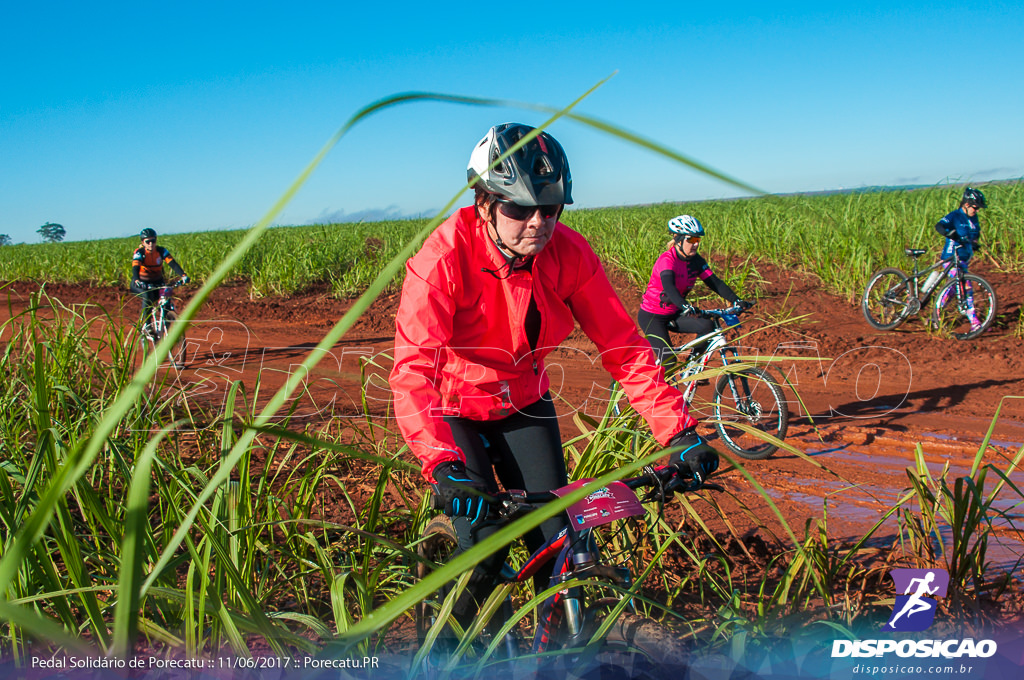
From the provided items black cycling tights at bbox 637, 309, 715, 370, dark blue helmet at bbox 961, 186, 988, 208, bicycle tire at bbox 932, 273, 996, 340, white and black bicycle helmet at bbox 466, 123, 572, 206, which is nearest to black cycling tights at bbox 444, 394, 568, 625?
white and black bicycle helmet at bbox 466, 123, 572, 206

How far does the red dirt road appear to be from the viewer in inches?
178

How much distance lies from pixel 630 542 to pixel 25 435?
121 inches

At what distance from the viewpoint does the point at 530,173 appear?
1942 mm

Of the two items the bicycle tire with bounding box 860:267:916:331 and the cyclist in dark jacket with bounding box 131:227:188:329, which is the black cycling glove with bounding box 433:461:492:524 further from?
the bicycle tire with bounding box 860:267:916:331

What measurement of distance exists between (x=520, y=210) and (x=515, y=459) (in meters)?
0.91

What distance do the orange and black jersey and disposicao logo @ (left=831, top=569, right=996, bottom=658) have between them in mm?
8605

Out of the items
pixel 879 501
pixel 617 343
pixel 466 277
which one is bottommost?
pixel 879 501

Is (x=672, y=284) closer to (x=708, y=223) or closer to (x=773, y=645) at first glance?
(x=773, y=645)

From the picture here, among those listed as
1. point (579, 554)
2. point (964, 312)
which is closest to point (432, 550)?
point (579, 554)

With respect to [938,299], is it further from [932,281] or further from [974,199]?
[974,199]

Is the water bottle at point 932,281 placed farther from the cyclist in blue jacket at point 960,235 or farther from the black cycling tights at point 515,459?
the black cycling tights at point 515,459

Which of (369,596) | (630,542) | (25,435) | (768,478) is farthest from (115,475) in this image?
(768,478)

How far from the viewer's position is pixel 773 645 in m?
2.23

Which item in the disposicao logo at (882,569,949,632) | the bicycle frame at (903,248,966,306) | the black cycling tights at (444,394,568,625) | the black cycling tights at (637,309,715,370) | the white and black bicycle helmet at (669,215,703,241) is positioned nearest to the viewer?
the black cycling tights at (444,394,568,625)
